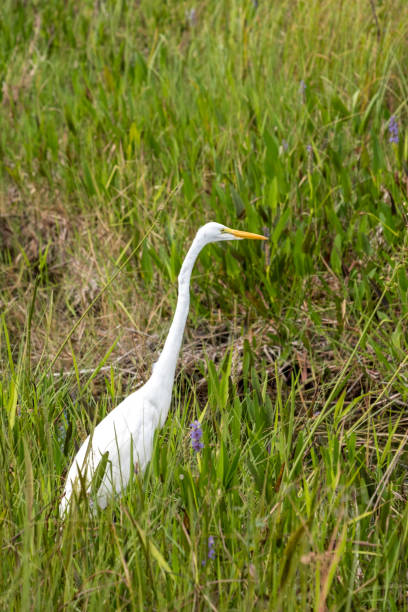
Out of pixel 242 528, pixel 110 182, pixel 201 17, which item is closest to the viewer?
pixel 242 528

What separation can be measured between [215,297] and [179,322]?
88cm

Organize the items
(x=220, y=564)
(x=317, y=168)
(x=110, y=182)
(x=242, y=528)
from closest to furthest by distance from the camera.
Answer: (x=220, y=564), (x=242, y=528), (x=317, y=168), (x=110, y=182)

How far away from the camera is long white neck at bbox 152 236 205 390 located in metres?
2.14

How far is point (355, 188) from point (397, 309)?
62 cm

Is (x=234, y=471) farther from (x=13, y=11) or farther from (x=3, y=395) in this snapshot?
(x=13, y=11)

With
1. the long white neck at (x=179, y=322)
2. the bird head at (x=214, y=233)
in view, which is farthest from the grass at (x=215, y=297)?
the bird head at (x=214, y=233)

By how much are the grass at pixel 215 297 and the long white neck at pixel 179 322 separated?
0.43 feet

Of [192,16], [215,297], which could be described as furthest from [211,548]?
[192,16]

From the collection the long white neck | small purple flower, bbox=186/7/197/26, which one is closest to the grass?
small purple flower, bbox=186/7/197/26

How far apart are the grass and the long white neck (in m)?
0.13

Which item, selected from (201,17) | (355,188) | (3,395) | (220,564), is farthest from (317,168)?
(201,17)

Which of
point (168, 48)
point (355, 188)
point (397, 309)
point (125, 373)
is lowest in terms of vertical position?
point (125, 373)

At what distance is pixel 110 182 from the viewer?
3.53m

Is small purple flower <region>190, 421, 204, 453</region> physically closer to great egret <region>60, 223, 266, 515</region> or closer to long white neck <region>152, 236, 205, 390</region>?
great egret <region>60, 223, 266, 515</region>
